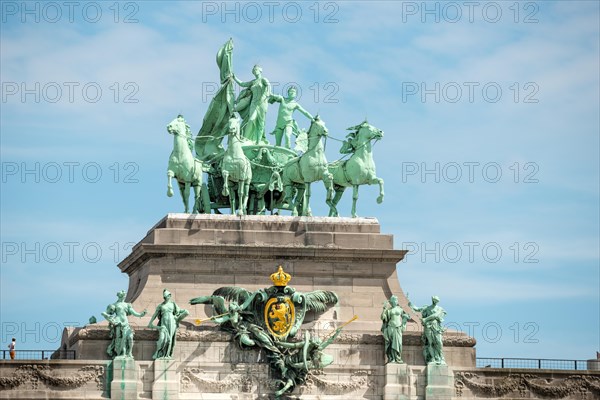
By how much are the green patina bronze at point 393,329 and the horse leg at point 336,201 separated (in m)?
5.23

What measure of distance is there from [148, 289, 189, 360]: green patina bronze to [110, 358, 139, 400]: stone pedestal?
3.54ft

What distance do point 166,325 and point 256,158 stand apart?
975 cm

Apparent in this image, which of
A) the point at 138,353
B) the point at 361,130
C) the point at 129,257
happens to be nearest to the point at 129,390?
the point at 138,353

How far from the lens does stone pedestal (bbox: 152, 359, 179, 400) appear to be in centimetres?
8825

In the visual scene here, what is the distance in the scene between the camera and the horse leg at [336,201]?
93.8m

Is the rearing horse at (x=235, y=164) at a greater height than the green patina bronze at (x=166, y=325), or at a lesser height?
greater

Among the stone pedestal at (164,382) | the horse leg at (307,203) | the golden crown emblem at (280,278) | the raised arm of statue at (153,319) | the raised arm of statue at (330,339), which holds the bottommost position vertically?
the stone pedestal at (164,382)

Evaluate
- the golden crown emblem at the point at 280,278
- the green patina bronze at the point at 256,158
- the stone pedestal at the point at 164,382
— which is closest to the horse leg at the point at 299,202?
the green patina bronze at the point at 256,158

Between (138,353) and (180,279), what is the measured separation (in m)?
3.53

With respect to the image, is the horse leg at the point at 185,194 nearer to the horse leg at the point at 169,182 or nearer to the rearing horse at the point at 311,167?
the horse leg at the point at 169,182

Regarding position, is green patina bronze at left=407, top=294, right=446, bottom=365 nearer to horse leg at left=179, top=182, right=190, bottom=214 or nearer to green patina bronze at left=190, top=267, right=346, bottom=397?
green patina bronze at left=190, top=267, right=346, bottom=397

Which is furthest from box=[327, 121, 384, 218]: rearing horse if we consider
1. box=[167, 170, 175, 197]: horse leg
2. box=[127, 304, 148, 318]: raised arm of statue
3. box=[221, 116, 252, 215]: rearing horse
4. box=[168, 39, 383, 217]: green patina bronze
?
box=[127, 304, 148, 318]: raised arm of statue

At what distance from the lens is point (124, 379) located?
88.0 m

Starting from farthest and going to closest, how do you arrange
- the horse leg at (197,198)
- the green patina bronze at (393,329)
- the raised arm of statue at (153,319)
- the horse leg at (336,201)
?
the horse leg at (336,201) → the horse leg at (197,198) → the green patina bronze at (393,329) → the raised arm of statue at (153,319)
